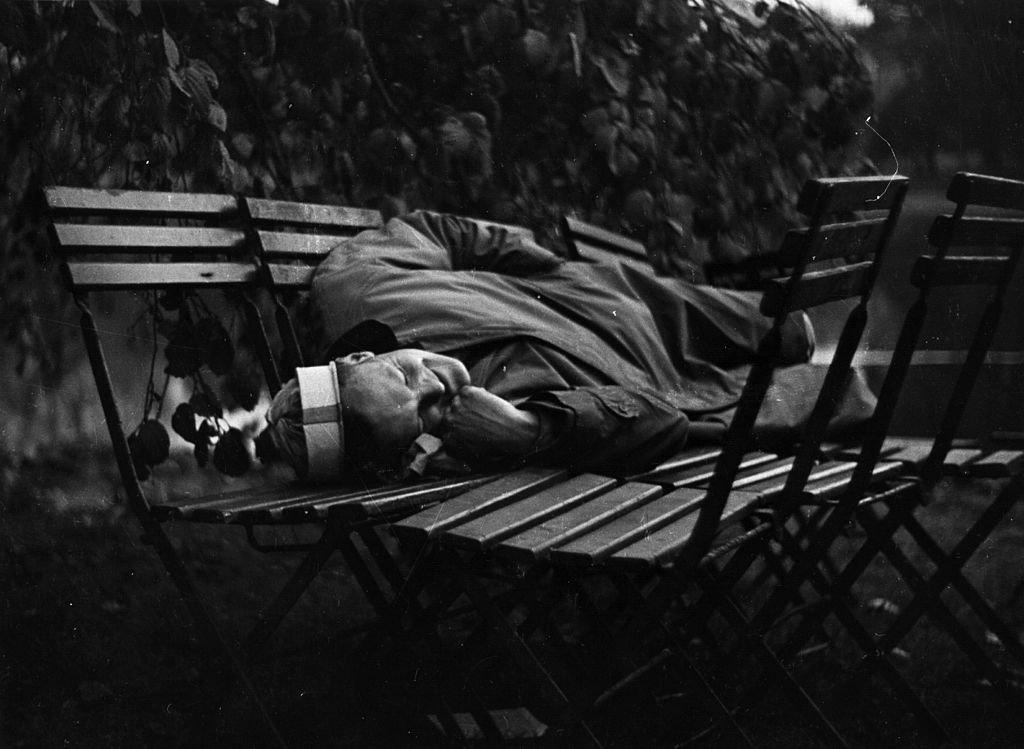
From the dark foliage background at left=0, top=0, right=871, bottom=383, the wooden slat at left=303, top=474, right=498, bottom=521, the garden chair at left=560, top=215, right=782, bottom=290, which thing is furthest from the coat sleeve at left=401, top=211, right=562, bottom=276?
the wooden slat at left=303, top=474, right=498, bottom=521

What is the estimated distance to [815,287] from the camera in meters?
1.85

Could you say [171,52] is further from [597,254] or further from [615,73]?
[615,73]

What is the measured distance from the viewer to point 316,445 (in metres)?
2.20

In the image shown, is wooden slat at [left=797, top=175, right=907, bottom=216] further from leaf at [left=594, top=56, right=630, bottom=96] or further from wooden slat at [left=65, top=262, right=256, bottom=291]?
leaf at [left=594, top=56, right=630, bottom=96]

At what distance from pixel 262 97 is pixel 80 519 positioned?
121cm

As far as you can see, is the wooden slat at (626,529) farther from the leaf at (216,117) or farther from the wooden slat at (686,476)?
the leaf at (216,117)

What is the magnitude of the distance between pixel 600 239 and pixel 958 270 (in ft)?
5.58

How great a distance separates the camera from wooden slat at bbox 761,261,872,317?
177cm

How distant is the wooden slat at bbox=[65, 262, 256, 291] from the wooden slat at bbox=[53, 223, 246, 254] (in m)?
0.04

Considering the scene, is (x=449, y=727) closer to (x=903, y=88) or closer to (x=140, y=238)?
(x=140, y=238)

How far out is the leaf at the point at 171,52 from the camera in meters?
2.83

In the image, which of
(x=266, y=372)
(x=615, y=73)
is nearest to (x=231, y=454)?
(x=266, y=372)

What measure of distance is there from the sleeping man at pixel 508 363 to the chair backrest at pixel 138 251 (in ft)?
0.65

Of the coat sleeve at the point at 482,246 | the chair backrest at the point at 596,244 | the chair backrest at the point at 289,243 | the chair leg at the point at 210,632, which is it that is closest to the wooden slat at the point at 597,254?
the chair backrest at the point at 596,244
